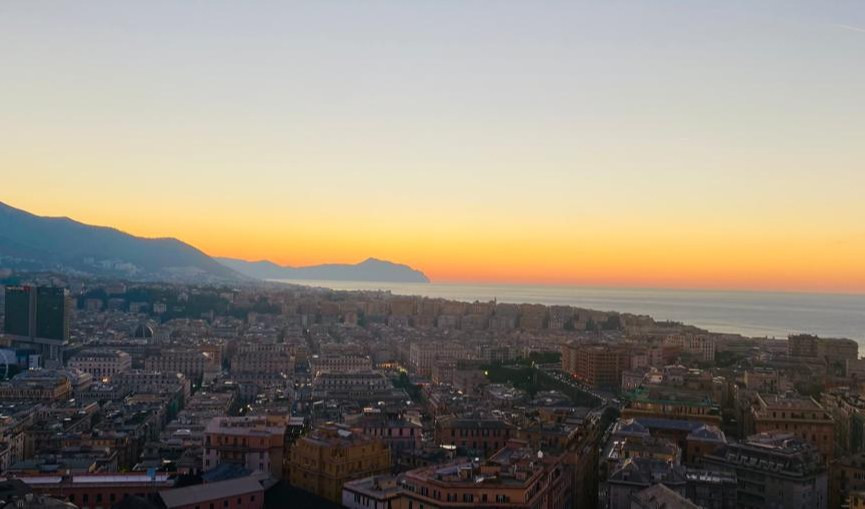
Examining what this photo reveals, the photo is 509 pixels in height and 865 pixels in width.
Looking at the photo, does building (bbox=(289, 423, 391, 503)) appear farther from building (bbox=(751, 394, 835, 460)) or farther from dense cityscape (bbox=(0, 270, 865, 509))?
building (bbox=(751, 394, 835, 460))

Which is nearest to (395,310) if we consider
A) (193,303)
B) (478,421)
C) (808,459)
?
(193,303)

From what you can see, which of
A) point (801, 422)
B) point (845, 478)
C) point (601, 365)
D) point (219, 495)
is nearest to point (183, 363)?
point (601, 365)

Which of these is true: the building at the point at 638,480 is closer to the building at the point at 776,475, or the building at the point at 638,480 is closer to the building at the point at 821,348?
the building at the point at 776,475

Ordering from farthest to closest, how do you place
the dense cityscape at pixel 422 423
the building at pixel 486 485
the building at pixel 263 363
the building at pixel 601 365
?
the building at pixel 263 363, the building at pixel 601 365, the dense cityscape at pixel 422 423, the building at pixel 486 485

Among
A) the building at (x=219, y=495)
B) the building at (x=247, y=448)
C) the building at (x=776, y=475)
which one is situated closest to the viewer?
the building at (x=219, y=495)

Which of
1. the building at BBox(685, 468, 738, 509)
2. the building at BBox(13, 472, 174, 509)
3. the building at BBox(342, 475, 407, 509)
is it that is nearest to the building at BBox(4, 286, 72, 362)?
the building at BBox(13, 472, 174, 509)

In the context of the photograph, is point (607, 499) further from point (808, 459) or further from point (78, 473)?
point (78, 473)

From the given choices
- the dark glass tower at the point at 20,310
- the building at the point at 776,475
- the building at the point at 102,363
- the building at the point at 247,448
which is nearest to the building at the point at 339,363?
the building at the point at 102,363
